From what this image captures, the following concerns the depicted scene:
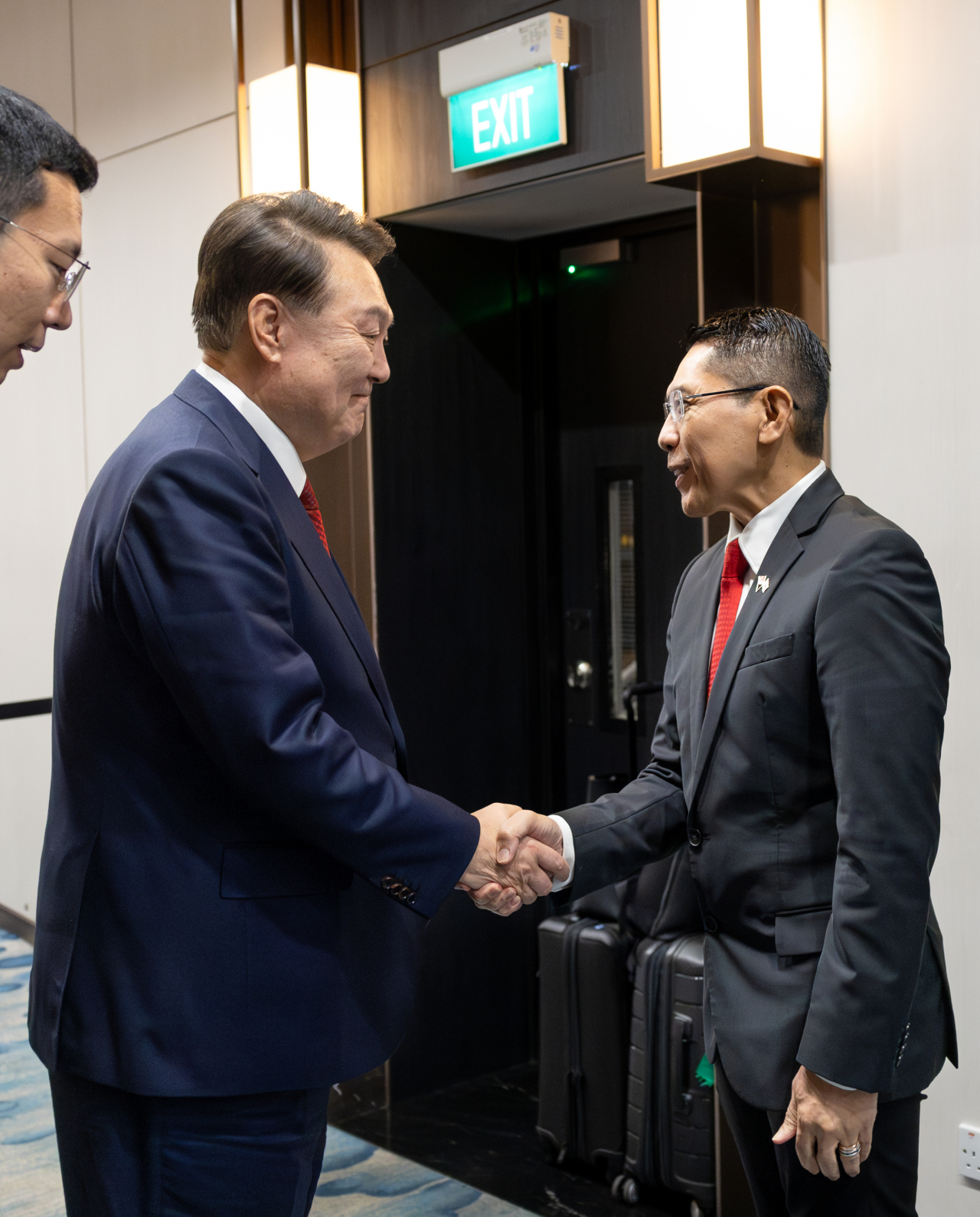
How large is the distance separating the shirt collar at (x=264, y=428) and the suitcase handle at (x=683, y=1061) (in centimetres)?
169

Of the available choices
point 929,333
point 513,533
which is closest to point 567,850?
point 929,333

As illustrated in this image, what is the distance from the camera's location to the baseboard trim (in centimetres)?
486

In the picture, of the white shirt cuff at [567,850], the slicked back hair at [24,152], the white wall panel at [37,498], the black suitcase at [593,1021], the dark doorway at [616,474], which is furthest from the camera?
the white wall panel at [37,498]

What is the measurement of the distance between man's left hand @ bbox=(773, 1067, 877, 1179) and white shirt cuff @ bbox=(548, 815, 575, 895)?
0.52 metres

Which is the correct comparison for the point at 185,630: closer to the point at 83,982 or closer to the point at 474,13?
the point at 83,982

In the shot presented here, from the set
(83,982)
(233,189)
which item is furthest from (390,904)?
(233,189)

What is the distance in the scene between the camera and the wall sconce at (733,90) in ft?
7.64

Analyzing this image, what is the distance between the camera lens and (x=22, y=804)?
4.80m

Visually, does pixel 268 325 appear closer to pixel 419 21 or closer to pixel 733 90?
pixel 733 90

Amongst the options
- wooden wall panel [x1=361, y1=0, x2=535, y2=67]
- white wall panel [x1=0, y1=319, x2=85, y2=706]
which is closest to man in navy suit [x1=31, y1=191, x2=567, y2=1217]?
wooden wall panel [x1=361, y1=0, x2=535, y2=67]

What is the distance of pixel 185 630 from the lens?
1396mm

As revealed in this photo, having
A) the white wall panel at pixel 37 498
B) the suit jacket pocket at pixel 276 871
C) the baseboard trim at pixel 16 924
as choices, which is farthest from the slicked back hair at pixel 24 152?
the baseboard trim at pixel 16 924

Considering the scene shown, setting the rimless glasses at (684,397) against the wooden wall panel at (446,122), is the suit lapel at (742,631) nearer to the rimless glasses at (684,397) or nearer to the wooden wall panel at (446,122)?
the rimless glasses at (684,397)

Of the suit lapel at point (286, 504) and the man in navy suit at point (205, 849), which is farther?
the suit lapel at point (286, 504)
